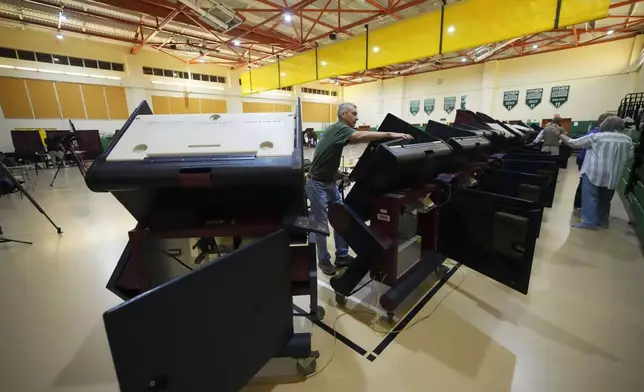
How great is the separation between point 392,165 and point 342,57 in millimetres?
Result: 6482

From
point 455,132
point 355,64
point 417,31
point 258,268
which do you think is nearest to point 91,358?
point 258,268

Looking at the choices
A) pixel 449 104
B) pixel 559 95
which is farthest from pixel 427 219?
pixel 449 104

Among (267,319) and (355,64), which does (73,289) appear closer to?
(267,319)

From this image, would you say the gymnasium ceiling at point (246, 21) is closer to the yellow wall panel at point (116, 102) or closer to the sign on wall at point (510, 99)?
the sign on wall at point (510, 99)

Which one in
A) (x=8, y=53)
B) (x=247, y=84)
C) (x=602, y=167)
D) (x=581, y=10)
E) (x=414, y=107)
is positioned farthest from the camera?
(x=414, y=107)

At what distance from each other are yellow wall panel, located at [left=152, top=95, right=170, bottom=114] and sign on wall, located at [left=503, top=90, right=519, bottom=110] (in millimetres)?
15934

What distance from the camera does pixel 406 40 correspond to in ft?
18.2

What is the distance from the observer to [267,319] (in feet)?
3.94

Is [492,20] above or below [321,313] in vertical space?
above

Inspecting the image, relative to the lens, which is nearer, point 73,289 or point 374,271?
point 374,271

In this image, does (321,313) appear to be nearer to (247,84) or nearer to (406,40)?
(406,40)

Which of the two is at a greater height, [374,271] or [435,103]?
[435,103]

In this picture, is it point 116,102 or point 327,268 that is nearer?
point 327,268

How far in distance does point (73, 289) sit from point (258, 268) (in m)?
2.44
